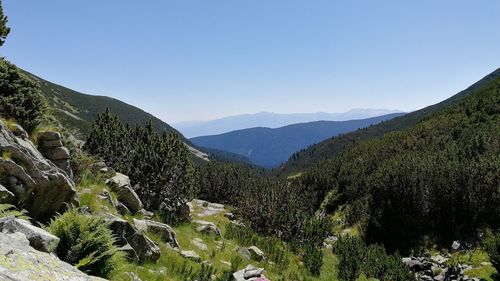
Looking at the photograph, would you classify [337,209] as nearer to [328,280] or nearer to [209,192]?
[209,192]

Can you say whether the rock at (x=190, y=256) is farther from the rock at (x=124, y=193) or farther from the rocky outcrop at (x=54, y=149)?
the rocky outcrop at (x=54, y=149)

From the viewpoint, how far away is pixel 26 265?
15.5ft

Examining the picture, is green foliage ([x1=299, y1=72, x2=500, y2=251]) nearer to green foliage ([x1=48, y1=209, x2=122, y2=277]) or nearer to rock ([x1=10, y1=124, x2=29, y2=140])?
green foliage ([x1=48, y1=209, x2=122, y2=277])

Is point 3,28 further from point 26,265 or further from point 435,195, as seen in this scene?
point 435,195

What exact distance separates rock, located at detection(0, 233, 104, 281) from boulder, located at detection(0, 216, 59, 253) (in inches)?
19.3

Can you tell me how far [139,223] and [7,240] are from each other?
9.75m

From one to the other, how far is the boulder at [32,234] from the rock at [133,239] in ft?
11.8

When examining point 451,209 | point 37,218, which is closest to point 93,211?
point 37,218

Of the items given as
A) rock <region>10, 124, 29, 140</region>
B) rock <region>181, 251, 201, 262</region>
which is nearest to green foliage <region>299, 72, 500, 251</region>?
rock <region>181, 251, 201, 262</region>

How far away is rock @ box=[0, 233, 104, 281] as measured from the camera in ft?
14.6

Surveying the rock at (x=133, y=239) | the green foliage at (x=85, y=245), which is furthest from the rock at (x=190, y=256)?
the green foliage at (x=85, y=245)

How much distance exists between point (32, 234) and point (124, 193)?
1234cm

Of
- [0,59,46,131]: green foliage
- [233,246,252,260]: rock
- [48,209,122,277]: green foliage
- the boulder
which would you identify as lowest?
[233,246,252,260]: rock

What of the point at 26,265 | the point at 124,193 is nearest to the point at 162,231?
the point at 124,193
